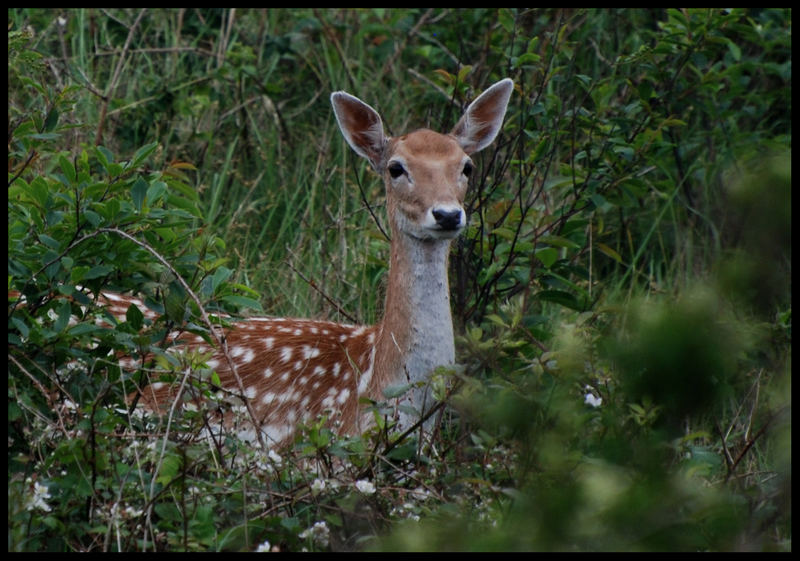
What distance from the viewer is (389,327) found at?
462 centimetres

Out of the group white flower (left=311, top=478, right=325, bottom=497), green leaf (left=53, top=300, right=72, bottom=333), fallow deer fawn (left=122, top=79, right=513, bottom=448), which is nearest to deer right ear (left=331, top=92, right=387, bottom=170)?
fallow deer fawn (left=122, top=79, right=513, bottom=448)

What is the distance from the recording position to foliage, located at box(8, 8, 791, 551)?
4.84 ft

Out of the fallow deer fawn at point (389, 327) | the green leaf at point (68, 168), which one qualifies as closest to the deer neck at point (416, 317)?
the fallow deer fawn at point (389, 327)

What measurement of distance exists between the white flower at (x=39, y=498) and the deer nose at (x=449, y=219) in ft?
6.41

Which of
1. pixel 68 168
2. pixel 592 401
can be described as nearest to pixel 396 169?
pixel 68 168

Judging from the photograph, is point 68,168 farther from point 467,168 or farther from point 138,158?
point 467,168

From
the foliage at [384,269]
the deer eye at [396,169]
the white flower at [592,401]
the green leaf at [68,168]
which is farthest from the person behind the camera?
the deer eye at [396,169]

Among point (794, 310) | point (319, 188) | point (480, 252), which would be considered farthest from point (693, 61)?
→ point (794, 310)

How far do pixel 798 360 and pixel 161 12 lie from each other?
6.69m

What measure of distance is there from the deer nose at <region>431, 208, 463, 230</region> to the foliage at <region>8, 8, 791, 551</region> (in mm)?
454

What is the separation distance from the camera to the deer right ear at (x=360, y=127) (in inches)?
200

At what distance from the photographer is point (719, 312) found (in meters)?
1.36

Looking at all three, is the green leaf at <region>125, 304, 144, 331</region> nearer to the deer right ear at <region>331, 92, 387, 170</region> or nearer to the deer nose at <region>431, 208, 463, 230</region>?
the deer nose at <region>431, 208, 463, 230</region>

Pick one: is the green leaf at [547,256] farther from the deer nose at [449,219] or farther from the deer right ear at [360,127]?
the deer right ear at [360,127]
